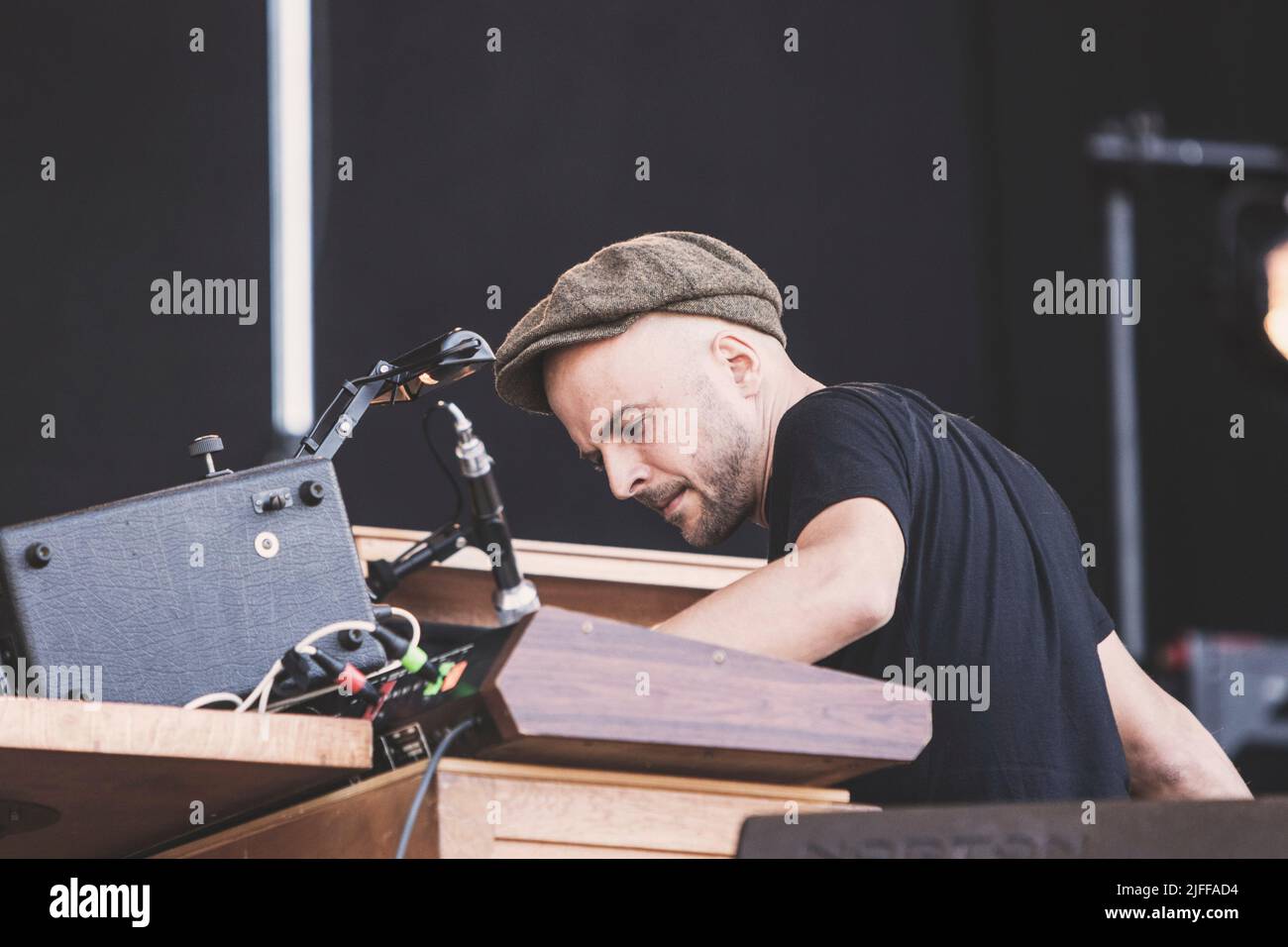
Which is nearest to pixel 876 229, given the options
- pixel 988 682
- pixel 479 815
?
pixel 988 682

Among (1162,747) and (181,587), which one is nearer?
(181,587)

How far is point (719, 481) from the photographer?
1.95 metres

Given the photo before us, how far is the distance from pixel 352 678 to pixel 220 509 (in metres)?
0.23

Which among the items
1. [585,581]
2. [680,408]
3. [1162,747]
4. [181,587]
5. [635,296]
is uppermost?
[635,296]

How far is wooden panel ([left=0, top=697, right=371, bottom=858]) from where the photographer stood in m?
1.14

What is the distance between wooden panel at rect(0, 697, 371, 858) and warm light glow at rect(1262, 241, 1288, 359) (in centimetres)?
278

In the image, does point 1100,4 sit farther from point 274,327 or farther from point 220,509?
point 220,509

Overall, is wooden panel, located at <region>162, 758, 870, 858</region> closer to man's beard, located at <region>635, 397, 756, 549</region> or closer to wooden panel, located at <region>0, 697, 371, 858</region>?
wooden panel, located at <region>0, 697, 371, 858</region>

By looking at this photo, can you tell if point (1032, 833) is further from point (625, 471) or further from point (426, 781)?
point (625, 471)

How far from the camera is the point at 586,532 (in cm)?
314

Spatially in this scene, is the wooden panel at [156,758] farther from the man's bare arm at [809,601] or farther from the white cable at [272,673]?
the man's bare arm at [809,601]

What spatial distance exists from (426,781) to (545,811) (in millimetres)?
90

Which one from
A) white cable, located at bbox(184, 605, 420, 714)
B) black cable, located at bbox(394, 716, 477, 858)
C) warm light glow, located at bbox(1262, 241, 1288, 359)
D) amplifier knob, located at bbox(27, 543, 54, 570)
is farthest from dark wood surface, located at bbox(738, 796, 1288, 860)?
warm light glow, located at bbox(1262, 241, 1288, 359)

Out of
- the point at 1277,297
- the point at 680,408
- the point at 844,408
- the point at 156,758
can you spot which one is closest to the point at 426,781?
the point at 156,758
